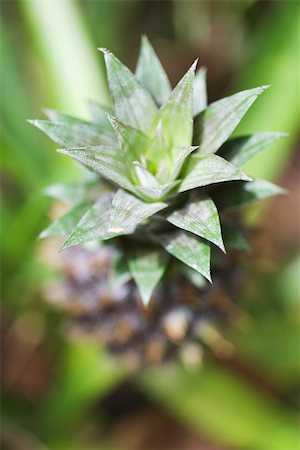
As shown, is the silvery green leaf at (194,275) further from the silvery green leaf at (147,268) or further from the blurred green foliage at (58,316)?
the blurred green foliage at (58,316)

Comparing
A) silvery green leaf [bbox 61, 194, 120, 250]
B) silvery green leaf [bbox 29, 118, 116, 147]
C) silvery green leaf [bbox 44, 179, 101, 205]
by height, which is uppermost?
silvery green leaf [bbox 29, 118, 116, 147]

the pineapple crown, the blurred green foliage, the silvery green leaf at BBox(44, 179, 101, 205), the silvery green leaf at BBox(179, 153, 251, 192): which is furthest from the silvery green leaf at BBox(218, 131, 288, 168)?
the blurred green foliage

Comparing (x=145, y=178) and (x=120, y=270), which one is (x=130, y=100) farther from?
(x=120, y=270)

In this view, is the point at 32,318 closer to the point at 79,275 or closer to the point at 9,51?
the point at 79,275

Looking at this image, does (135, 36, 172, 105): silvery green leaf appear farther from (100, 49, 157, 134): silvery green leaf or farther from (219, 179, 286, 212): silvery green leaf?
(219, 179, 286, 212): silvery green leaf

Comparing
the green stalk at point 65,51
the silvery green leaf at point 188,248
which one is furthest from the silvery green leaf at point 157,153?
the green stalk at point 65,51

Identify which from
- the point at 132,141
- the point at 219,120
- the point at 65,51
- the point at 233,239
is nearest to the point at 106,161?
the point at 132,141
